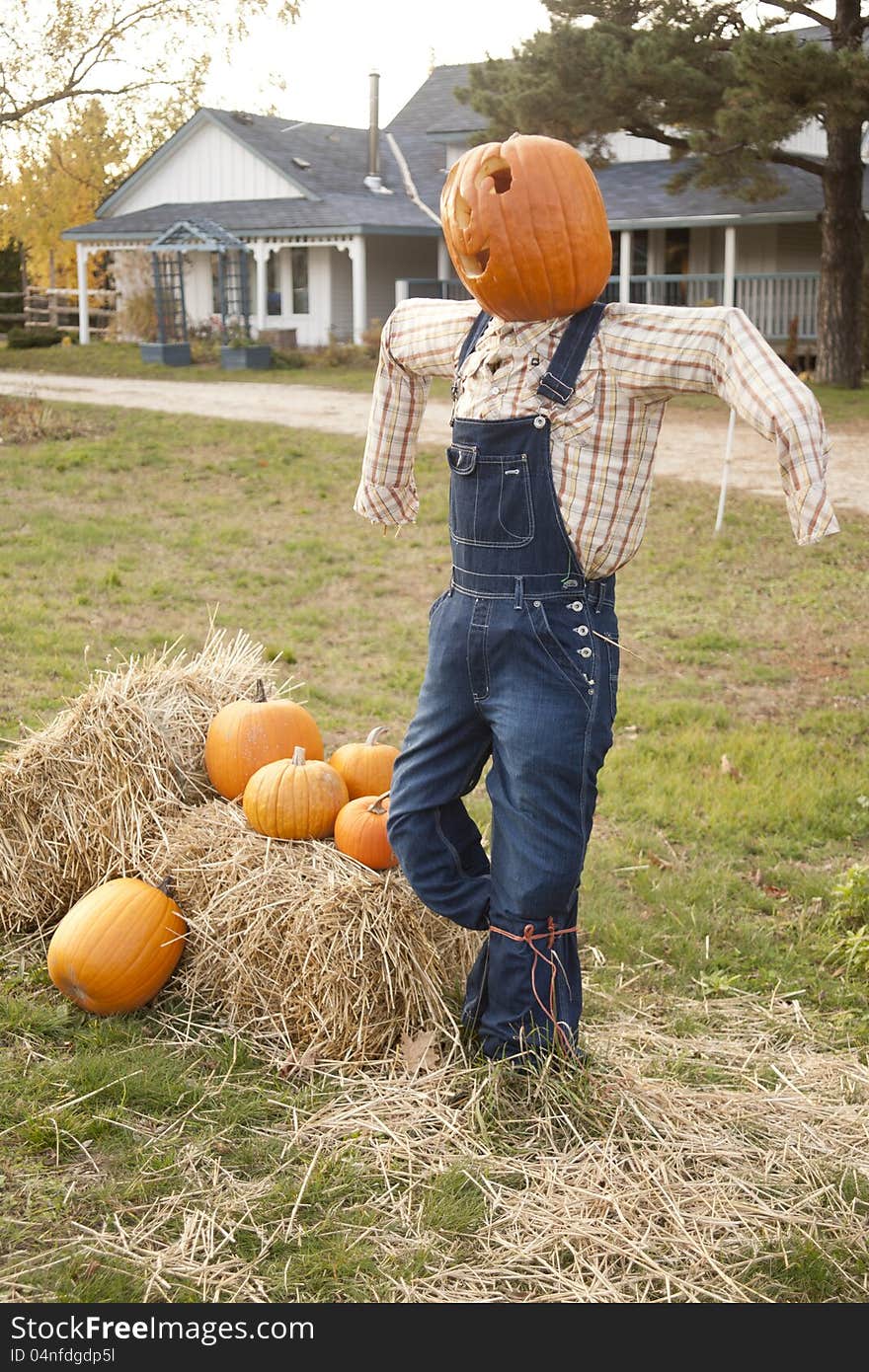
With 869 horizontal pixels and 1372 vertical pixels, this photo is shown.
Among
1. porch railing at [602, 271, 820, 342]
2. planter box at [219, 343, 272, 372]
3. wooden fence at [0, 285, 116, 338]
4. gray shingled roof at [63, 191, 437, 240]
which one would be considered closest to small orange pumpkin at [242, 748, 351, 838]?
planter box at [219, 343, 272, 372]

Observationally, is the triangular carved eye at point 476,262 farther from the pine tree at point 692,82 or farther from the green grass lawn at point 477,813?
the pine tree at point 692,82

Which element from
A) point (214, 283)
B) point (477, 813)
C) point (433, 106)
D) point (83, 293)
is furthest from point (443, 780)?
point (433, 106)

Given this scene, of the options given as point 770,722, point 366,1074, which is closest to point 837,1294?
point 366,1074

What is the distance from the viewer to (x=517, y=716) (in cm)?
317

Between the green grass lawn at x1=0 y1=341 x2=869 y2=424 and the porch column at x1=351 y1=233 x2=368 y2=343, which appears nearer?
the green grass lawn at x1=0 y1=341 x2=869 y2=424

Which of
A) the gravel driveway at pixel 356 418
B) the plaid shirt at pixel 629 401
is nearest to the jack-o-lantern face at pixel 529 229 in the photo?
the plaid shirt at pixel 629 401

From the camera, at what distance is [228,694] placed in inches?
185

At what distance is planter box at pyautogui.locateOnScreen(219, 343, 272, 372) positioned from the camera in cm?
2462

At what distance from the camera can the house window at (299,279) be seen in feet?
103

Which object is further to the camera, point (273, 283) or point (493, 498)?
point (273, 283)

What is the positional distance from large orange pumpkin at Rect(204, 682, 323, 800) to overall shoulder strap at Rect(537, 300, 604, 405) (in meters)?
1.55

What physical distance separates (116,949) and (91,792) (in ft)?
2.25

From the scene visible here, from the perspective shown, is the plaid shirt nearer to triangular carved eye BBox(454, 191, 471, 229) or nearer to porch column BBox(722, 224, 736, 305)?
triangular carved eye BBox(454, 191, 471, 229)

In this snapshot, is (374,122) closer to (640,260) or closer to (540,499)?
(640,260)
